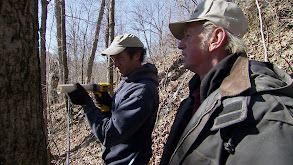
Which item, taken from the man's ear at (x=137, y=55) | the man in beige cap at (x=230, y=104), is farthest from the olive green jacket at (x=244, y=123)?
the man's ear at (x=137, y=55)

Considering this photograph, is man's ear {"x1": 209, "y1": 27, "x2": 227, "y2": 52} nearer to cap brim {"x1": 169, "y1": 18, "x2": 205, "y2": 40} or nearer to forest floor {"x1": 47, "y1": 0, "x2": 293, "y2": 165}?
cap brim {"x1": 169, "y1": 18, "x2": 205, "y2": 40}

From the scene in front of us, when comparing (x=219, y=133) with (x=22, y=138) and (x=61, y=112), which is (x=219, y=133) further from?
(x=61, y=112)

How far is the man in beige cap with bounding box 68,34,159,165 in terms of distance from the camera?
6.89ft

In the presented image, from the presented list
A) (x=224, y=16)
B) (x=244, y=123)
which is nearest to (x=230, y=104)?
(x=244, y=123)

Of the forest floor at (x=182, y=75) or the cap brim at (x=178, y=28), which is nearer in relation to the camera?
the cap brim at (x=178, y=28)

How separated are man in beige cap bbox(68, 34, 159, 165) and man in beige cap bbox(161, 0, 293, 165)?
1.95 feet

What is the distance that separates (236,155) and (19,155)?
4.15 ft

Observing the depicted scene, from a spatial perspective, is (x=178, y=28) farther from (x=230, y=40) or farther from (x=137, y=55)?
(x=137, y=55)

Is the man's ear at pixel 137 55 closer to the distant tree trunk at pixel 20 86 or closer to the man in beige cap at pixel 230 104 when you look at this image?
the man in beige cap at pixel 230 104

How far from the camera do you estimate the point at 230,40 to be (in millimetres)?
1468

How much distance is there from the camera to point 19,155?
1.37m

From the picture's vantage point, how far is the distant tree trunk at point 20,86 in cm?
131

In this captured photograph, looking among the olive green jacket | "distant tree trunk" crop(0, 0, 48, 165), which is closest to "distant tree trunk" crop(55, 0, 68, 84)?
"distant tree trunk" crop(0, 0, 48, 165)

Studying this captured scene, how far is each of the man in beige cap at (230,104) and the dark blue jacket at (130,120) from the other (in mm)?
584
